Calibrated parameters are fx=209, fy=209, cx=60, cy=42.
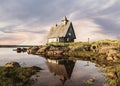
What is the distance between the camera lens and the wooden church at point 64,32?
89000 mm

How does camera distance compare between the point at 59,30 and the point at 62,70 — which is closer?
the point at 62,70

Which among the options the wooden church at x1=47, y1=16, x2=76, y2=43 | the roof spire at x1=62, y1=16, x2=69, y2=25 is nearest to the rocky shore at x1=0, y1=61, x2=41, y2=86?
the wooden church at x1=47, y1=16, x2=76, y2=43

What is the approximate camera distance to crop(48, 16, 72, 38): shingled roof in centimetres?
8900

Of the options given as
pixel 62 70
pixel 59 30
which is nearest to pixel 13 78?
pixel 62 70

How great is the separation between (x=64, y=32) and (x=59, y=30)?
15.8ft

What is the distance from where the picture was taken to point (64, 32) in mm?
88688

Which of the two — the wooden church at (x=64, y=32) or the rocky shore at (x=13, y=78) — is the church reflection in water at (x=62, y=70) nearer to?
the rocky shore at (x=13, y=78)

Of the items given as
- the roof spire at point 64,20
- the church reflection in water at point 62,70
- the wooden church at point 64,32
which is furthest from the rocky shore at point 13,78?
the roof spire at point 64,20

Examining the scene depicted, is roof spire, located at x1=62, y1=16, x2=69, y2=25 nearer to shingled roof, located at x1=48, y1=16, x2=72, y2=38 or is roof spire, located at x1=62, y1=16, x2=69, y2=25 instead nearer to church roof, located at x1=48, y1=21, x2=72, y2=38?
shingled roof, located at x1=48, y1=16, x2=72, y2=38

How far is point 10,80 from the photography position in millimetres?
25094

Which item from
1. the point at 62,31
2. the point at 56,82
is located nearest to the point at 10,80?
the point at 56,82

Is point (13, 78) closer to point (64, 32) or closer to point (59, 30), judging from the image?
point (64, 32)

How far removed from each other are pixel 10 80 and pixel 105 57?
3393cm

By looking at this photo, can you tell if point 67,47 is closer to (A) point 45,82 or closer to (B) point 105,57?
(B) point 105,57
